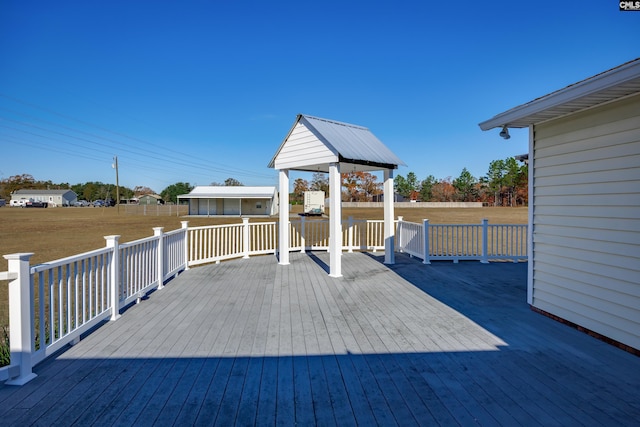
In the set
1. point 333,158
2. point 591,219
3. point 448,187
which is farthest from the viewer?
point 448,187

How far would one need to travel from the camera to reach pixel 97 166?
4862cm

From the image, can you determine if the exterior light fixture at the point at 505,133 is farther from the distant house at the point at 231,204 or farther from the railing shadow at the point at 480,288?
the distant house at the point at 231,204

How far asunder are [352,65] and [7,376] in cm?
1639

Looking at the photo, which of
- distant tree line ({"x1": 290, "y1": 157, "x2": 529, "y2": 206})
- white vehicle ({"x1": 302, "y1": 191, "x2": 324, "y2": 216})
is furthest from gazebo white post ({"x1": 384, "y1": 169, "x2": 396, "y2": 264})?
distant tree line ({"x1": 290, "y1": 157, "x2": 529, "y2": 206})

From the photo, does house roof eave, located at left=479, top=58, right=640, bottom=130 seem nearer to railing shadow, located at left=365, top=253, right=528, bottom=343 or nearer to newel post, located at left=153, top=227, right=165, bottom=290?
railing shadow, located at left=365, top=253, right=528, bottom=343

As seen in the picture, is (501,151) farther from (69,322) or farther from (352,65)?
(69,322)

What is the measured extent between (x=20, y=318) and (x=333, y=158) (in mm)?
5219

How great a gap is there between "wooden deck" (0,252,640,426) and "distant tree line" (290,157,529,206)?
44710 mm

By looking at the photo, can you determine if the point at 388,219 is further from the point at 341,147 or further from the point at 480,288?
the point at 480,288

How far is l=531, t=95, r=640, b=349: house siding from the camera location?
326cm

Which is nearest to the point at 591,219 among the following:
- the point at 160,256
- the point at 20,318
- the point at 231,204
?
the point at 20,318

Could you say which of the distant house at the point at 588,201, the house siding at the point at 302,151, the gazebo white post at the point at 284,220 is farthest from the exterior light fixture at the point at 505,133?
the gazebo white post at the point at 284,220

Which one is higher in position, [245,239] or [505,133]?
[505,133]

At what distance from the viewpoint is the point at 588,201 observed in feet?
12.2
